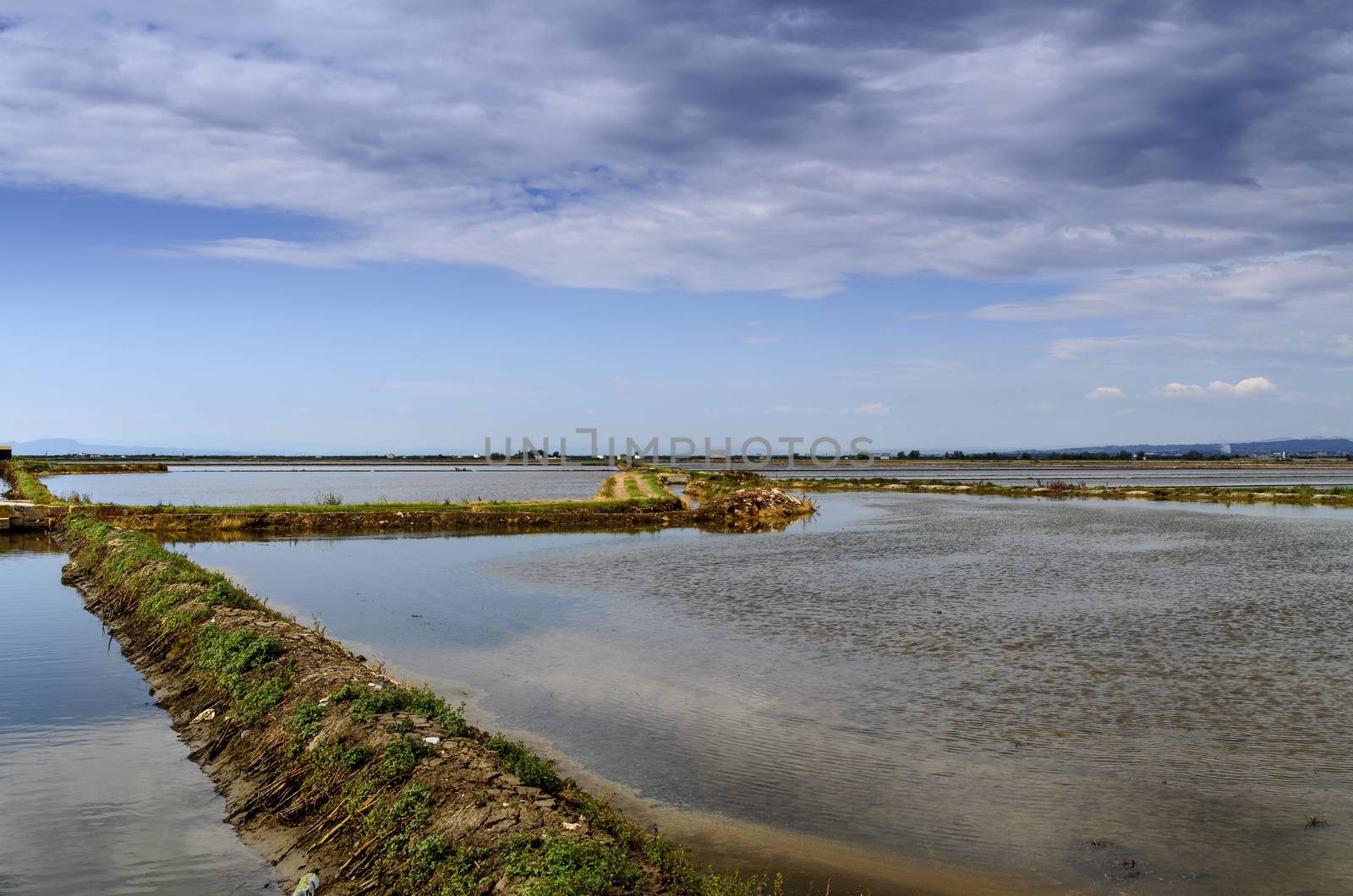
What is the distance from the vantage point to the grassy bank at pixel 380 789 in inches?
249

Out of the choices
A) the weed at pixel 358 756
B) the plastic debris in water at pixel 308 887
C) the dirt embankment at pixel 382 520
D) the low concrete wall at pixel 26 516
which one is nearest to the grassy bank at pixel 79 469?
the low concrete wall at pixel 26 516

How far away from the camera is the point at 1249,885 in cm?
692

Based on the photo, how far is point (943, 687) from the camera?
12.5 m

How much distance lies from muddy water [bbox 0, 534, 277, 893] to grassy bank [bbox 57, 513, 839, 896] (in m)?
0.32

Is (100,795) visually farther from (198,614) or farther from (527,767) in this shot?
(198,614)

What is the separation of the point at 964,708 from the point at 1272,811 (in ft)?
12.1

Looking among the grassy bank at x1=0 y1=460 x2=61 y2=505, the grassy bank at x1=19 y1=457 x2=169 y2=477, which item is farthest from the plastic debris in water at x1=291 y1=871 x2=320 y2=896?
the grassy bank at x1=19 y1=457 x2=169 y2=477

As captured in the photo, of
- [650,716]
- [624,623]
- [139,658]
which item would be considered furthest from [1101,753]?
[139,658]

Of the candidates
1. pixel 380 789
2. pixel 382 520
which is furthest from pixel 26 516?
pixel 380 789

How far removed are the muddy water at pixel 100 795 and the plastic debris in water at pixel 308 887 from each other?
407 mm

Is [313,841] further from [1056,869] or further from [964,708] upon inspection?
[964,708]

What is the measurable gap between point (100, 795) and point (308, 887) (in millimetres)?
3443

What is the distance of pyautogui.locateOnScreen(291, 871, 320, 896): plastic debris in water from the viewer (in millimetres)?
6707

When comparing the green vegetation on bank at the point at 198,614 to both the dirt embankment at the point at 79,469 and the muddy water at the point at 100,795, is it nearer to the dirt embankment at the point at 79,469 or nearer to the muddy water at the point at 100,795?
the muddy water at the point at 100,795
